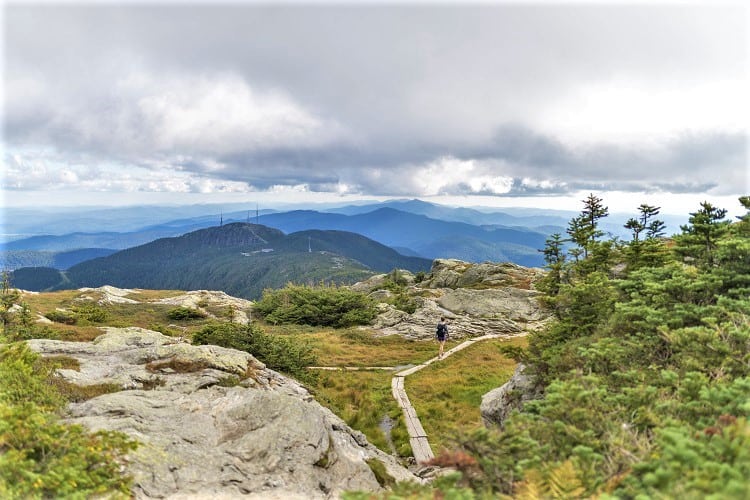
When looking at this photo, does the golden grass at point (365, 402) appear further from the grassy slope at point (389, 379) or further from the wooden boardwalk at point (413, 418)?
the wooden boardwalk at point (413, 418)

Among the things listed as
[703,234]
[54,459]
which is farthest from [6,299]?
[703,234]

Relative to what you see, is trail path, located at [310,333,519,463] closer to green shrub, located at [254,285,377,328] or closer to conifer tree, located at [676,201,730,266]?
conifer tree, located at [676,201,730,266]

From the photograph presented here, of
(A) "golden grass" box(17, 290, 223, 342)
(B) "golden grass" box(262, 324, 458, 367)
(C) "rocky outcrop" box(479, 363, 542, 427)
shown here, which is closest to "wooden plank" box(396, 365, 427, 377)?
(B) "golden grass" box(262, 324, 458, 367)

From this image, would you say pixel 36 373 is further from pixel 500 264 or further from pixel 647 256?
pixel 500 264

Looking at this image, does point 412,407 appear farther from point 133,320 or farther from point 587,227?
point 133,320

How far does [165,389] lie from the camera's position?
12.5m

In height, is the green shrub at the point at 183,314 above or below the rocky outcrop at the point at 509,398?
below

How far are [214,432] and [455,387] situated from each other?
16.4 metres

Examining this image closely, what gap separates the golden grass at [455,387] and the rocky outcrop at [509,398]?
101cm

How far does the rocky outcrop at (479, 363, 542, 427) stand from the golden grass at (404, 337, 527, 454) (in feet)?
3.31

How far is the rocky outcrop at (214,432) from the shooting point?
812 cm

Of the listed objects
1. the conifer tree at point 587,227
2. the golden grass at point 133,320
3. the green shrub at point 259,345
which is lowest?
the golden grass at point 133,320

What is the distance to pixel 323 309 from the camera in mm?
47344

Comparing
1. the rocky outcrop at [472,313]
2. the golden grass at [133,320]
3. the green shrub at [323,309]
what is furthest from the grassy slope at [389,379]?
the rocky outcrop at [472,313]
